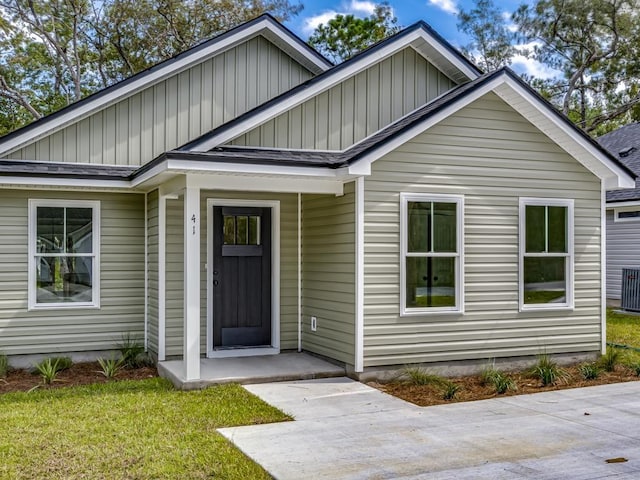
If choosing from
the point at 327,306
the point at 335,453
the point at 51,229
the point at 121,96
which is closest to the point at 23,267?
the point at 51,229

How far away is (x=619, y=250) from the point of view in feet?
56.4

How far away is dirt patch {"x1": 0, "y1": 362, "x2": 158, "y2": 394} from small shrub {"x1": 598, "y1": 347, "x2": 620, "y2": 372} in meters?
6.08

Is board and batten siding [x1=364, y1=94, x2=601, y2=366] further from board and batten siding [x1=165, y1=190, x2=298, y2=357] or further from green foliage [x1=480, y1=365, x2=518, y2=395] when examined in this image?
board and batten siding [x1=165, y1=190, x2=298, y2=357]

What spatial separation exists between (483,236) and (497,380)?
1.91 meters

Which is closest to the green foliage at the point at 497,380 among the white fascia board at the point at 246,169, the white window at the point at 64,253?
the white fascia board at the point at 246,169

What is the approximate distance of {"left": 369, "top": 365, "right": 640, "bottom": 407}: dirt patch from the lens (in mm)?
7410

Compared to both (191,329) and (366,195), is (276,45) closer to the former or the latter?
(366,195)

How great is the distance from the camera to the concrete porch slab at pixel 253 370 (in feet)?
25.5

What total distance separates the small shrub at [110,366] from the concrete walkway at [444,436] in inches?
83.1

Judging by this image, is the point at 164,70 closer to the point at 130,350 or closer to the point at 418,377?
the point at 130,350

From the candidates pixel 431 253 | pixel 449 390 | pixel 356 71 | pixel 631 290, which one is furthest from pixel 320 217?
pixel 631 290

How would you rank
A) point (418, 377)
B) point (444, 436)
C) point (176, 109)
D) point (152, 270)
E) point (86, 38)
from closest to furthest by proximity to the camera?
point (444, 436), point (418, 377), point (152, 270), point (176, 109), point (86, 38)

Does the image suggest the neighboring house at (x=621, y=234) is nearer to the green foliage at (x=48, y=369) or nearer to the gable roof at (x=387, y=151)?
the gable roof at (x=387, y=151)

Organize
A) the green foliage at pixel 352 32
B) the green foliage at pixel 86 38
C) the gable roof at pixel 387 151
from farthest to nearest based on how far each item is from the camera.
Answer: the green foliage at pixel 352 32 < the green foliage at pixel 86 38 < the gable roof at pixel 387 151
